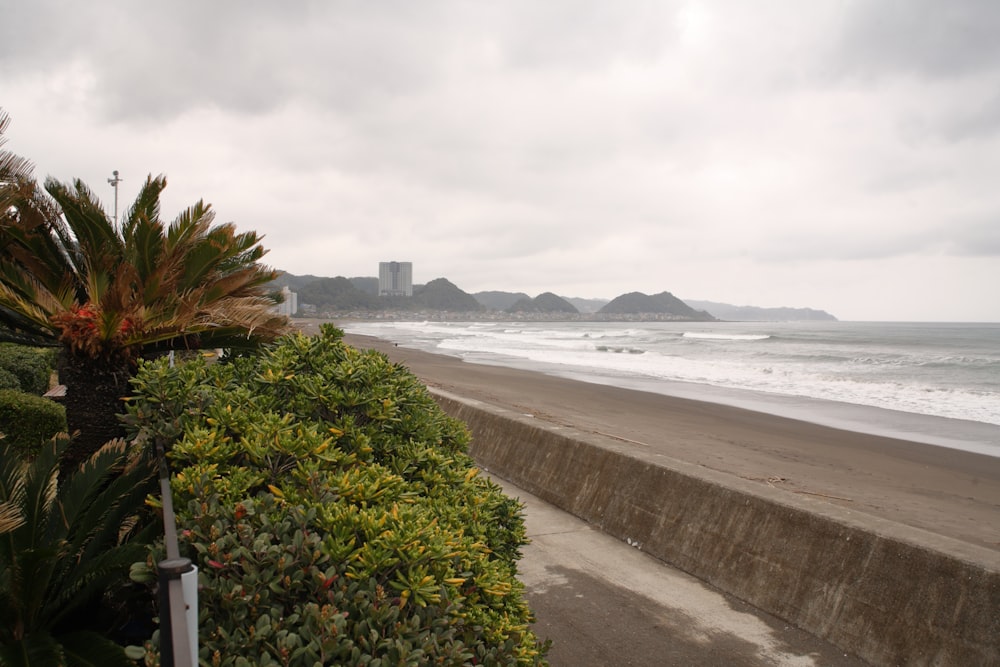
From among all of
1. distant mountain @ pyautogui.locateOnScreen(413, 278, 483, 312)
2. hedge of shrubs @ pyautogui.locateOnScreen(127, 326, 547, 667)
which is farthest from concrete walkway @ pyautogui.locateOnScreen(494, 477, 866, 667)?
distant mountain @ pyautogui.locateOnScreen(413, 278, 483, 312)

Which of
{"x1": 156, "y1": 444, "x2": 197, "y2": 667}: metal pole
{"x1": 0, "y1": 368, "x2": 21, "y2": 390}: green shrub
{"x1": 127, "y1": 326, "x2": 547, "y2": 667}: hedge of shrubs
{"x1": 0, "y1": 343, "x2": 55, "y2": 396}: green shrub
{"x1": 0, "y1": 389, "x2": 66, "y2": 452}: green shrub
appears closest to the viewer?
{"x1": 156, "y1": 444, "x2": 197, "y2": 667}: metal pole

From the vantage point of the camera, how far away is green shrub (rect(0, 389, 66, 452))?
7945mm

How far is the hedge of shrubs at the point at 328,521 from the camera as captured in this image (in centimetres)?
216

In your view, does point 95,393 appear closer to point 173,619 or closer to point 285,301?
point 285,301

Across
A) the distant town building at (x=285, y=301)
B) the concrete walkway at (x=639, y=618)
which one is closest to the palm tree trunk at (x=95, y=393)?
the distant town building at (x=285, y=301)

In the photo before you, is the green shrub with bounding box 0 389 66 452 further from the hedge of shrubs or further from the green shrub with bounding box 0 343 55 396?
the hedge of shrubs

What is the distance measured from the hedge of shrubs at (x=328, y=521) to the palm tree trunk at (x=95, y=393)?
5.92 feet

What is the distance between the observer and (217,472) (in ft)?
8.52

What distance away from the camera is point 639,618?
424cm

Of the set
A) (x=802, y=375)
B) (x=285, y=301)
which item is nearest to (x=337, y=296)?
(x=802, y=375)

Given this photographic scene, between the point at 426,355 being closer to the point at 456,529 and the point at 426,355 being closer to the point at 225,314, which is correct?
the point at 225,314

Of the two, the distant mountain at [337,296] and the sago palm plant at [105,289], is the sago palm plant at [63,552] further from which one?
the distant mountain at [337,296]

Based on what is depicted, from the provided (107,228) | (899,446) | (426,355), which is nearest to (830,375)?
(899,446)

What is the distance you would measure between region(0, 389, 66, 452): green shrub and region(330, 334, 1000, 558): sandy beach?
5207 mm
